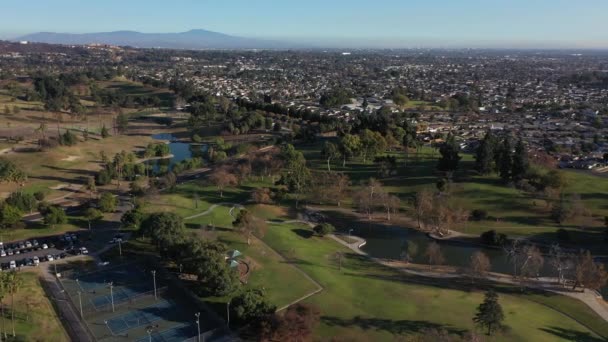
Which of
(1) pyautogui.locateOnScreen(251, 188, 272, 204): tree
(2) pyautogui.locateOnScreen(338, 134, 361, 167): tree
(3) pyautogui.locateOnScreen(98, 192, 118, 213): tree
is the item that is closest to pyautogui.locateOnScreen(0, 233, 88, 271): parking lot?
(3) pyautogui.locateOnScreen(98, 192, 118, 213): tree

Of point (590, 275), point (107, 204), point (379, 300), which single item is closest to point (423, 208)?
point (590, 275)

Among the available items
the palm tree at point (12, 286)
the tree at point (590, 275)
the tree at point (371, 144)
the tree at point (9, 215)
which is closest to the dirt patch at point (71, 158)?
the tree at point (9, 215)

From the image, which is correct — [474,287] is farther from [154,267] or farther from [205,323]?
[154,267]

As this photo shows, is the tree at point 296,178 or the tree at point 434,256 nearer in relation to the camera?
the tree at point 434,256

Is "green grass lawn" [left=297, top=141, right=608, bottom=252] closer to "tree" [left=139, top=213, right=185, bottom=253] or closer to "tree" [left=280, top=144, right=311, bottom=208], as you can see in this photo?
"tree" [left=280, top=144, right=311, bottom=208]

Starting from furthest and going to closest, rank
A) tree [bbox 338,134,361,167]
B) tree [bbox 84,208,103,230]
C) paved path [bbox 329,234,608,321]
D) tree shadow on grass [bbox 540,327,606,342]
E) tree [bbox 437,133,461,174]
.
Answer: tree [bbox 338,134,361,167] < tree [bbox 437,133,461,174] < tree [bbox 84,208,103,230] < paved path [bbox 329,234,608,321] < tree shadow on grass [bbox 540,327,606,342]

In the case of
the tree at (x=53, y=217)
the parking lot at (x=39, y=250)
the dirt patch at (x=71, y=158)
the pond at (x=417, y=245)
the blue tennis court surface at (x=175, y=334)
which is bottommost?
the pond at (x=417, y=245)

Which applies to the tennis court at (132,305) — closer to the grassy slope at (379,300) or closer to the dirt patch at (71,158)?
the grassy slope at (379,300)
